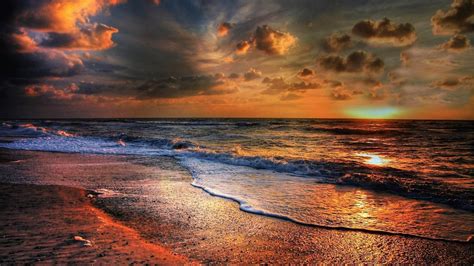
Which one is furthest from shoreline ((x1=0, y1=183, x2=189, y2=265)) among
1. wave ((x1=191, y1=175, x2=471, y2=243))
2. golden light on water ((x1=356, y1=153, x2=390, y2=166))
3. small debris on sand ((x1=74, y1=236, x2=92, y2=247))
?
golden light on water ((x1=356, y1=153, x2=390, y2=166))

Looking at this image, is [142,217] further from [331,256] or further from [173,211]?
[331,256]

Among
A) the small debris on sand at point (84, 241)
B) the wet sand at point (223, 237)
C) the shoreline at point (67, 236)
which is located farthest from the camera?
the small debris on sand at point (84, 241)

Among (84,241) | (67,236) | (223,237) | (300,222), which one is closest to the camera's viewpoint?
(84,241)

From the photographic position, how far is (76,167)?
11.8m

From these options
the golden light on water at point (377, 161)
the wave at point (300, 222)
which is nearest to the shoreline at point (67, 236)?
the wave at point (300, 222)

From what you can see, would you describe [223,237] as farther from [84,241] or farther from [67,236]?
[67,236]

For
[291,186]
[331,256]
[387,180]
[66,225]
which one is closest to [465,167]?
[387,180]

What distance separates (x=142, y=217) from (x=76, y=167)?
25.0ft

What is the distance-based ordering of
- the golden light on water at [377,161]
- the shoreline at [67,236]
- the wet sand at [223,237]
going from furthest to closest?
the golden light on water at [377,161]
the wet sand at [223,237]
the shoreline at [67,236]

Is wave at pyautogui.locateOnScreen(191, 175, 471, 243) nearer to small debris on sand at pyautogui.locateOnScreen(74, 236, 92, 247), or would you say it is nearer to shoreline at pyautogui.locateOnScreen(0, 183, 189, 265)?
shoreline at pyautogui.locateOnScreen(0, 183, 189, 265)

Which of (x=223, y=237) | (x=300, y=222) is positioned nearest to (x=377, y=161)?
(x=300, y=222)

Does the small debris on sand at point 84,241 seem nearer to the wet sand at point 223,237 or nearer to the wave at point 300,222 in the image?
the wet sand at point 223,237

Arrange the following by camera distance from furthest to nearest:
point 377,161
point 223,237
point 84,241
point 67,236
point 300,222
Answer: point 377,161
point 300,222
point 223,237
point 67,236
point 84,241

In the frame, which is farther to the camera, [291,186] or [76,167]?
[76,167]
